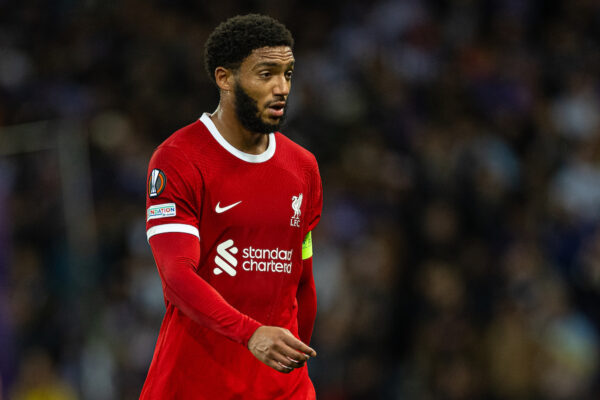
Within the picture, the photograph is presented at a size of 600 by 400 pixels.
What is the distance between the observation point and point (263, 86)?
4090 mm

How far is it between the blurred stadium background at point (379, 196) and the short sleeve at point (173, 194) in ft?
12.6

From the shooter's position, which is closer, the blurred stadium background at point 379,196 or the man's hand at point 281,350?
the man's hand at point 281,350

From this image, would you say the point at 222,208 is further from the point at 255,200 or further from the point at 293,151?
the point at 293,151

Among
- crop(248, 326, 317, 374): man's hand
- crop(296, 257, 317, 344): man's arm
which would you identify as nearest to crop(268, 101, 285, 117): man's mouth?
crop(296, 257, 317, 344): man's arm

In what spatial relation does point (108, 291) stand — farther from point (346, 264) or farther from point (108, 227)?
point (346, 264)

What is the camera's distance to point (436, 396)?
328 inches

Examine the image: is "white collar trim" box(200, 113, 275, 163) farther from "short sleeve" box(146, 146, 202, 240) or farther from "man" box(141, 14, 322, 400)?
"short sleeve" box(146, 146, 202, 240)

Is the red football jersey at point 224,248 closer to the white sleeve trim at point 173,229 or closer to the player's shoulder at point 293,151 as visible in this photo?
the white sleeve trim at point 173,229

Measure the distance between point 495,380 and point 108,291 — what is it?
13.3ft

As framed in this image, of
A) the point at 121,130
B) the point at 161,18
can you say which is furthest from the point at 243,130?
the point at 161,18

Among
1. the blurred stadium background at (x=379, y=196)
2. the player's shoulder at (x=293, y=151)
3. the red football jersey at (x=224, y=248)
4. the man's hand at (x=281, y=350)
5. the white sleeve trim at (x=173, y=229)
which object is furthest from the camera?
the blurred stadium background at (x=379, y=196)

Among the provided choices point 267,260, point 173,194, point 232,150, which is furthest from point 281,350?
point 232,150

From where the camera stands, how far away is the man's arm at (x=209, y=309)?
11.6ft

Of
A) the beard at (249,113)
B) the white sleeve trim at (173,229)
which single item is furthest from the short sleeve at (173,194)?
the beard at (249,113)
